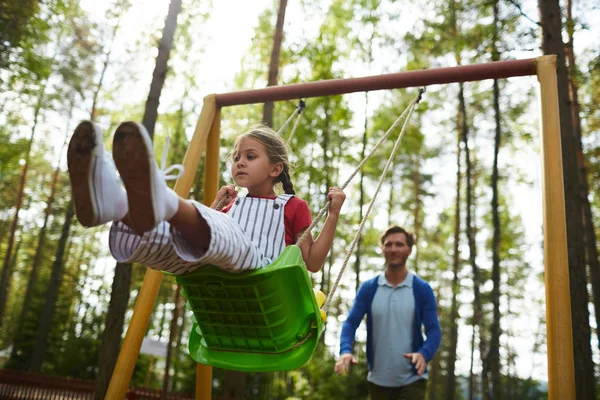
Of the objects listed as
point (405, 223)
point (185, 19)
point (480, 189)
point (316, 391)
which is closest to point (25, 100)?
point (185, 19)

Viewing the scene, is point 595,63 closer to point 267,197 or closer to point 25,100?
point 267,197

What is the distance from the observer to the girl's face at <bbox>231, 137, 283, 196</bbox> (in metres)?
2.38

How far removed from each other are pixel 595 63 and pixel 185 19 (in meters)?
6.88

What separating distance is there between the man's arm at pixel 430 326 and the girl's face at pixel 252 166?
1430 mm

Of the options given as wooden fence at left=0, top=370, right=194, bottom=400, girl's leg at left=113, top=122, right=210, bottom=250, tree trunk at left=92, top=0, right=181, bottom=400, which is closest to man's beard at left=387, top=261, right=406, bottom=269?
girl's leg at left=113, top=122, right=210, bottom=250

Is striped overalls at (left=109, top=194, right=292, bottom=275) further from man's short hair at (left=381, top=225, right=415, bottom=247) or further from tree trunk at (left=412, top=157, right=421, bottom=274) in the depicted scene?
tree trunk at (left=412, top=157, right=421, bottom=274)

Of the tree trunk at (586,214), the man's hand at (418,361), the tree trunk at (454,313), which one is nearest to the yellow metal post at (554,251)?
the man's hand at (418,361)

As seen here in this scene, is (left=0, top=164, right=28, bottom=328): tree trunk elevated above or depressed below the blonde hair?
above

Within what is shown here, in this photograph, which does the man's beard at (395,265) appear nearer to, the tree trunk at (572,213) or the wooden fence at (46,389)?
the tree trunk at (572,213)

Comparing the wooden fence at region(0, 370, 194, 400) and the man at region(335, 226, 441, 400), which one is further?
the wooden fence at region(0, 370, 194, 400)

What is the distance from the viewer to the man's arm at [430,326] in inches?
119

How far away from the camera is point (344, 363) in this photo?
3061 mm

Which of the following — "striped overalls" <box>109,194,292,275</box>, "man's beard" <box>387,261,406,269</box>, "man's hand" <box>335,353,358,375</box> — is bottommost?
"man's hand" <box>335,353,358,375</box>

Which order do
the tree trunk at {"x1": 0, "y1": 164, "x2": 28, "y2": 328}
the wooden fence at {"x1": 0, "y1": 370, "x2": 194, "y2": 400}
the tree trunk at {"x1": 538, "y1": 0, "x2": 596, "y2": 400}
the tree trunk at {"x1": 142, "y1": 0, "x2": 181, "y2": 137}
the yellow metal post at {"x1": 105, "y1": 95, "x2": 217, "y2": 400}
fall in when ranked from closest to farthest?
the yellow metal post at {"x1": 105, "y1": 95, "x2": 217, "y2": 400}
the tree trunk at {"x1": 538, "y1": 0, "x2": 596, "y2": 400}
the tree trunk at {"x1": 142, "y1": 0, "x2": 181, "y2": 137}
the wooden fence at {"x1": 0, "y1": 370, "x2": 194, "y2": 400}
the tree trunk at {"x1": 0, "y1": 164, "x2": 28, "y2": 328}
